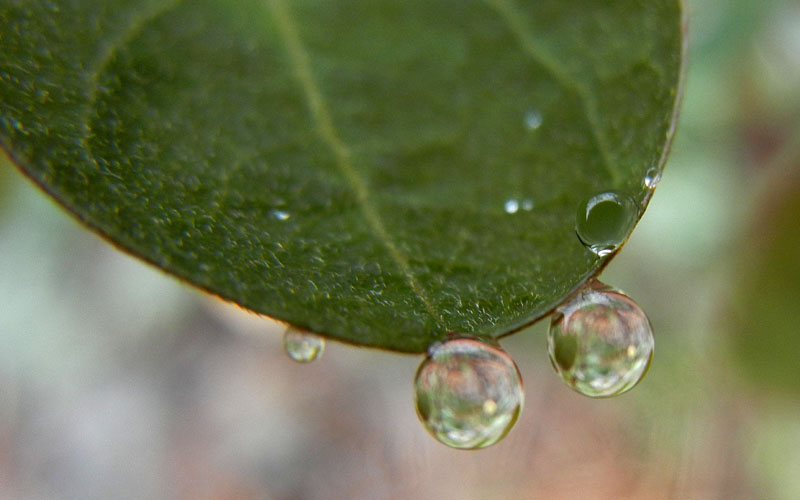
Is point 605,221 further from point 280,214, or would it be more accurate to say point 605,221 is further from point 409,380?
point 409,380

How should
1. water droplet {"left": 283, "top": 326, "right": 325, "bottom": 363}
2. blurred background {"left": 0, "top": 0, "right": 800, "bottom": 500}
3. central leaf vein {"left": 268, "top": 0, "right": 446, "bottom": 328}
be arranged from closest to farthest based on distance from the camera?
central leaf vein {"left": 268, "top": 0, "right": 446, "bottom": 328} < water droplet {"left": 283, "top": 326, "right": 325, "bottom": 363} < blurred background {"left": 0, "top": 0, "right": 800, "bottom": 500}

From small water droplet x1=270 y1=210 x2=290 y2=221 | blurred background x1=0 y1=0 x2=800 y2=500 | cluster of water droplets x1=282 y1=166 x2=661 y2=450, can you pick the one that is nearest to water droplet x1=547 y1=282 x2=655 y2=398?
cluster of water droplets x1=282 y1=166 x2=661 y2=450

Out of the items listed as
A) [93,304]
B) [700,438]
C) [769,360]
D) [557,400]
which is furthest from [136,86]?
[93,304]

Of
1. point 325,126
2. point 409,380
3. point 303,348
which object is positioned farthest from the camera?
point 409,380

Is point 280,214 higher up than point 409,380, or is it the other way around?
point 409,380

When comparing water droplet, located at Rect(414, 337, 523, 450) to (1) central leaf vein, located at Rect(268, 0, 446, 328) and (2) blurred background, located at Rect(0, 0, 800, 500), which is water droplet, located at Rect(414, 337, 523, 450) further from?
(2) blurred background, located at Rect(0, 0, 800, 500)

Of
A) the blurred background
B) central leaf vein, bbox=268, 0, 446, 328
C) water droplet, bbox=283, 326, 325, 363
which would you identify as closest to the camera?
central leaf vein, bbox=268, 0, 446, 328

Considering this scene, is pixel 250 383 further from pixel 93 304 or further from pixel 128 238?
pixel 128 238

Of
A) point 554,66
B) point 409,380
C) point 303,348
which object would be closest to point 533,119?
point 554,66
